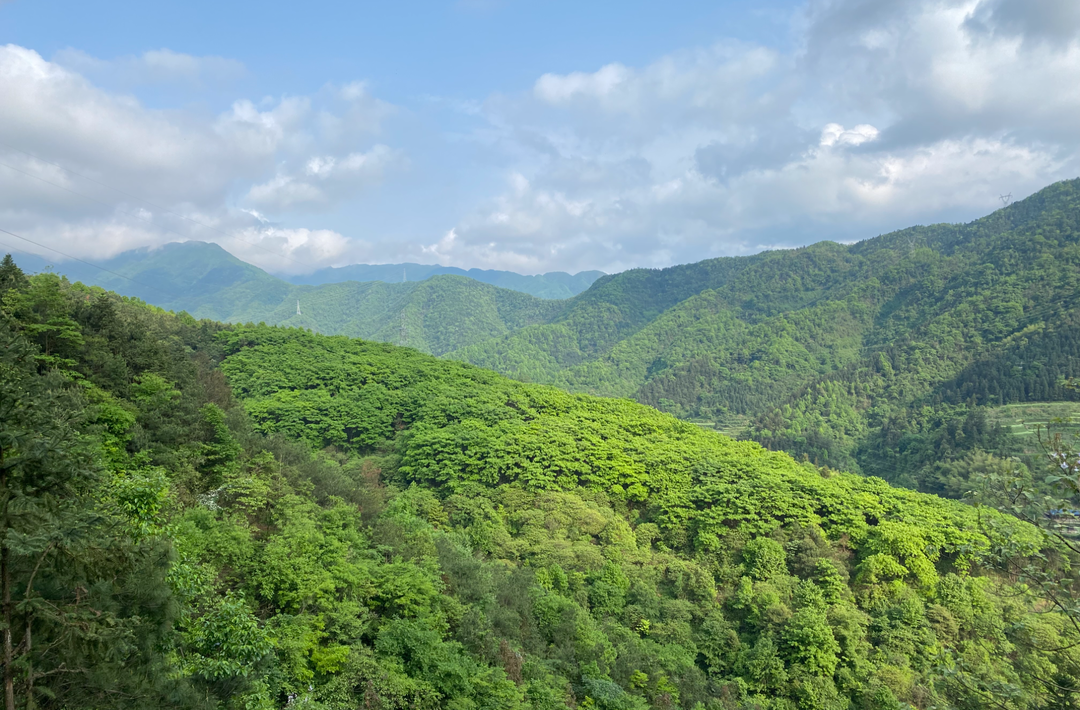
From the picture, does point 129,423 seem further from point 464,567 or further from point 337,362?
point 337,362

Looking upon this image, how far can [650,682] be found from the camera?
2228cm

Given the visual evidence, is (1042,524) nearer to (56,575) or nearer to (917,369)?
(56,575)

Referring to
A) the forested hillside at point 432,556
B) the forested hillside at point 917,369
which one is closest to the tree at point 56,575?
the forested hillside at point 432,556

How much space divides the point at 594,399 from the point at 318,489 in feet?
116

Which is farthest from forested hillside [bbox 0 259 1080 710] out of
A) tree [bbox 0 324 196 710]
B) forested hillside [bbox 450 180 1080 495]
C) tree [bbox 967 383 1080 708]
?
forested hillside [bbox 450 180 1080 495]

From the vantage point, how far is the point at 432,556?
21141 mm

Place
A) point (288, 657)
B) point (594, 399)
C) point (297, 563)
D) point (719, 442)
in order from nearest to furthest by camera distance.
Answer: point (288, 657) < point (297, 563) < point (719, 442) < point (594, 399)

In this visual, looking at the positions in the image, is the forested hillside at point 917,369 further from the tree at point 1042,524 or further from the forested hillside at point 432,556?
the tree at point 1042,524

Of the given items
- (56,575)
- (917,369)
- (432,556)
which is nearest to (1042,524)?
(56,575)

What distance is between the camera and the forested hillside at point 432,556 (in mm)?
7367

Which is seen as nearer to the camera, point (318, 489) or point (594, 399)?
point (318, 489)

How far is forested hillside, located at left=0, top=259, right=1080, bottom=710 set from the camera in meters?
7.37

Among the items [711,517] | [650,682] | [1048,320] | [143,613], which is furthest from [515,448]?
[1048,320]

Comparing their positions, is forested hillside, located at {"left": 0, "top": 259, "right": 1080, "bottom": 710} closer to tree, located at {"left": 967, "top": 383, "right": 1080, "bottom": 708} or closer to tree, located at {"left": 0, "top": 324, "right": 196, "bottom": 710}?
tree, located at {"left": 0, "top": 324, "right": 196, "bottom": 710}
